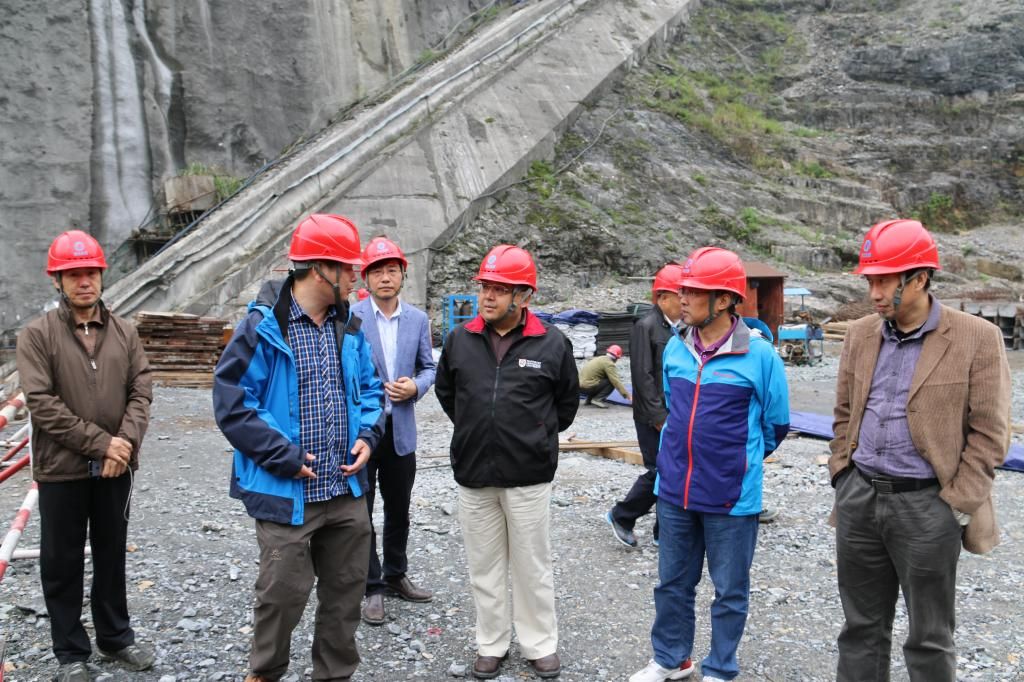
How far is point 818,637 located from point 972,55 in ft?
121

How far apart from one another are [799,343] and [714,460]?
48.2 feet

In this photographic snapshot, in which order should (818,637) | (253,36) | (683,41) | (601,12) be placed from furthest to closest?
(683,41), (601,12), (253,36), (818,637)

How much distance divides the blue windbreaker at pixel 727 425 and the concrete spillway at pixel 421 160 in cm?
1323

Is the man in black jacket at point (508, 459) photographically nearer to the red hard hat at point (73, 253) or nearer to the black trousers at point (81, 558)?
the black trousers at point (81, 558)

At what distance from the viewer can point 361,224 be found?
17.5 metres

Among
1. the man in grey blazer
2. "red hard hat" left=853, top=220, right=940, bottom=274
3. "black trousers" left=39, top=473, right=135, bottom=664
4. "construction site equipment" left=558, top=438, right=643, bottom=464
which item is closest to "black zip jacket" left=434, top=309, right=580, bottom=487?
the man in grey blazer

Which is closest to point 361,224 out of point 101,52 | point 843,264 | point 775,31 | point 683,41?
point 101,52

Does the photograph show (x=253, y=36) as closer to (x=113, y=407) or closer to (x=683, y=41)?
(x=683, y=41)

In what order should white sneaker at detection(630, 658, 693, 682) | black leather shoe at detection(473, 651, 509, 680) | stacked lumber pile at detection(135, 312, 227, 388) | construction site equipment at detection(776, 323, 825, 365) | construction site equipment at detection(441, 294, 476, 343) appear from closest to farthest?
white sneaker at detection(630, 658, 693, 682), black leather shoe at detection(473, 651, 509, 680), stacked lumber pile at detection(135, 312, 227, 388), construction site equipment at detection(441, 294, 476, 343), construction site equipment at detection(776, 323, 825, 365)

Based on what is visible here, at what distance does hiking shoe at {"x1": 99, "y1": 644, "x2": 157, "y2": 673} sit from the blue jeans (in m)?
2.36

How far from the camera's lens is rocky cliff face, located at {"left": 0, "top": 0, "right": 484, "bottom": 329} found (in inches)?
682

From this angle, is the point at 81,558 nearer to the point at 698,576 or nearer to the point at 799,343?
the point at 698,576

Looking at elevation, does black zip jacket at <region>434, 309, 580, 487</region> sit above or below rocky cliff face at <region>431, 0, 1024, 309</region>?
below

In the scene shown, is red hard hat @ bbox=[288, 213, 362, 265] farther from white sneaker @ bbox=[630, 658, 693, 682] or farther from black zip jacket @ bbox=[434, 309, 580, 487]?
white sneaker @ bbox=[630, 658, 693, 682]
